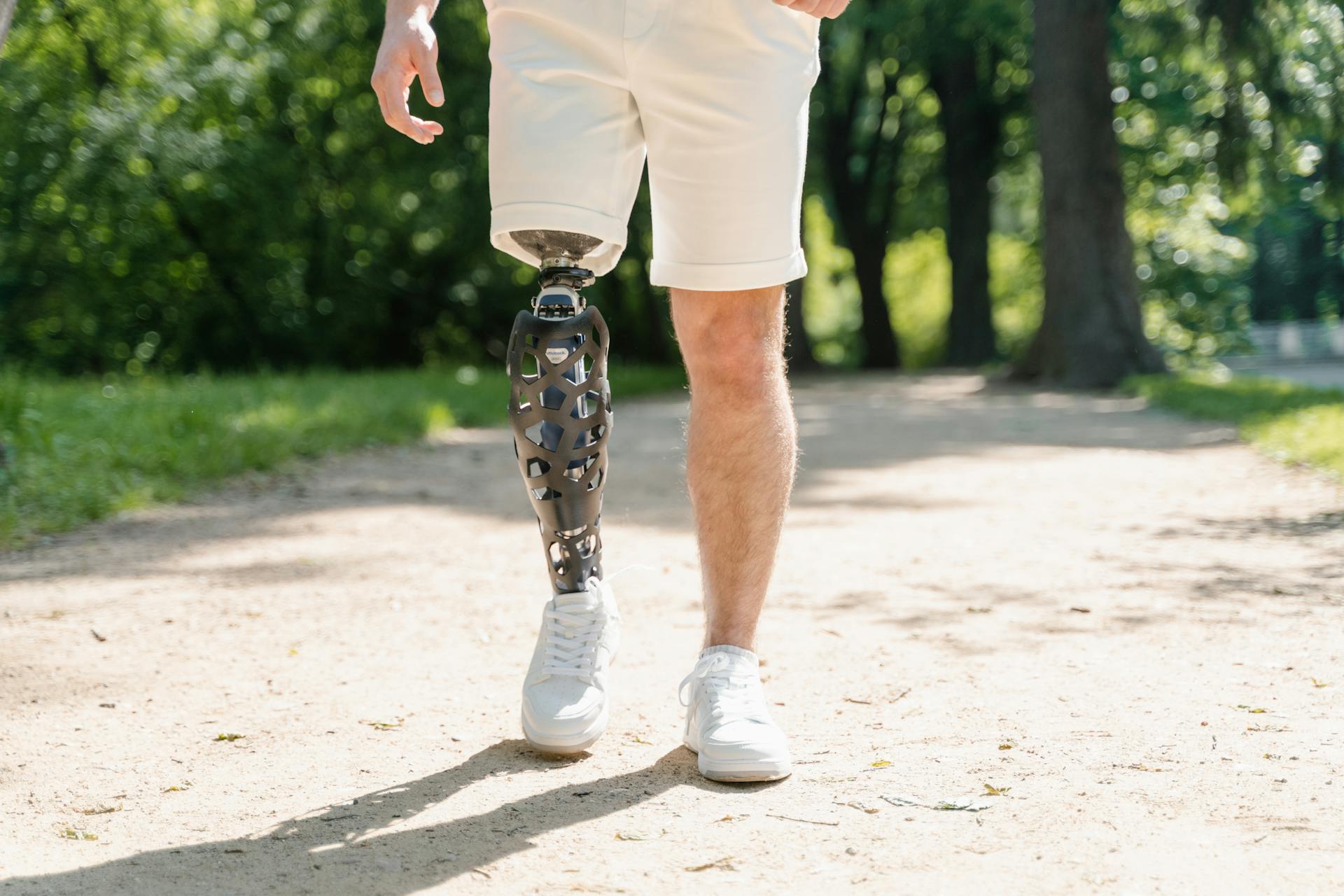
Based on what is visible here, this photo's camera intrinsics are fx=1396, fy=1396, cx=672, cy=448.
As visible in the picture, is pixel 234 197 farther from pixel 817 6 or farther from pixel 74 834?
pixel 74 834

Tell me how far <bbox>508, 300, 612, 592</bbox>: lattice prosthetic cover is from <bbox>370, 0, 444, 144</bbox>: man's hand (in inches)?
14.8

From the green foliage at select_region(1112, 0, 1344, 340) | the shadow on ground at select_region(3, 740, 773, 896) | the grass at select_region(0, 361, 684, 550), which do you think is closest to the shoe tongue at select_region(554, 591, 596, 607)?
the shadow on ground at select_region(3, 740, 773, 896)

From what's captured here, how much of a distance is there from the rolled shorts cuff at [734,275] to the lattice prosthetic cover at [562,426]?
→ 179 millimetres

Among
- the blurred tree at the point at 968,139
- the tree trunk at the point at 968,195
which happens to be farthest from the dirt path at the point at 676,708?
the tree trunk at the point at 968,195

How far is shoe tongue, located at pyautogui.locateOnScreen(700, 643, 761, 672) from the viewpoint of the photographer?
7.61 ft

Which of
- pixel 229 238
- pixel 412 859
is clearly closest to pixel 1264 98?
pixel 229 238

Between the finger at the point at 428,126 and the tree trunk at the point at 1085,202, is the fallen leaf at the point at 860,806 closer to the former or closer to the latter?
the finger at the point at 428,126

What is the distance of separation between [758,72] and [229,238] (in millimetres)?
13879

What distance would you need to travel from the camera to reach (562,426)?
2.35 m

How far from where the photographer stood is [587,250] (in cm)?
237

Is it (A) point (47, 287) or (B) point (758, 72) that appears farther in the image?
(A) point (47, 287)

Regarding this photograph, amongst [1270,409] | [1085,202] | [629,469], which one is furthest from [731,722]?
[1085,202]

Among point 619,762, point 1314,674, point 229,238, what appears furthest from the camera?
point 229,238

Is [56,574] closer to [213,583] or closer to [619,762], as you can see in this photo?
[213,583]
